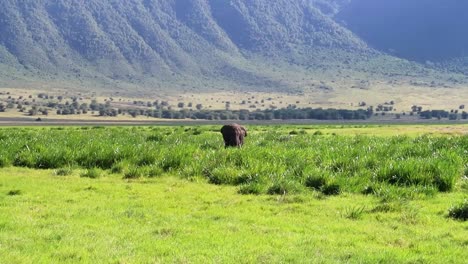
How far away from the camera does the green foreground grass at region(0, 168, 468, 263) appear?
35.5ft

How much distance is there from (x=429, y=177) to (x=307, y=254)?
9.28m

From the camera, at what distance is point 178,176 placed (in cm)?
2173

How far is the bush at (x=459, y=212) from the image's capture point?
47.2 feet

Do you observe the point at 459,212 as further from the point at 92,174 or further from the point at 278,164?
the point at 92,174

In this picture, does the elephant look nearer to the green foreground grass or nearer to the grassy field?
the grassy field

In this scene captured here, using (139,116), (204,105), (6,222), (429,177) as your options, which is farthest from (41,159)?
(204,105)

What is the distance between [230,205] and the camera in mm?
15914

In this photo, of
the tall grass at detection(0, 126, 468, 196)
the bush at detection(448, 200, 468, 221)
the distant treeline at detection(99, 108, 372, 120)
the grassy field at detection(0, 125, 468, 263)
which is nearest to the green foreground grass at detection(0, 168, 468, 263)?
the grassy field at detection(0, 125, 468, 263)

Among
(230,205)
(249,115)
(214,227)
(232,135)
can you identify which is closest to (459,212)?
(230,205)

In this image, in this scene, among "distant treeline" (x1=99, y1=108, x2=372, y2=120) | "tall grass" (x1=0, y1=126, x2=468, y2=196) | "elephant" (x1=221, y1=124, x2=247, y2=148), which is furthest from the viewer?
"distant treeline" (x1=99, y1=108, x2=372, y2=120)

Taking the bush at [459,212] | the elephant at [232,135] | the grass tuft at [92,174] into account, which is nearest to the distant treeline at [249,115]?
the elephant at [232,135]

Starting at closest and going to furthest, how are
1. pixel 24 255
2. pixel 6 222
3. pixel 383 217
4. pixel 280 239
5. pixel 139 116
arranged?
pixel 24 255 → pixel 280 239 → pixel 6 222 → pixel 383 217 → pixel 139 116

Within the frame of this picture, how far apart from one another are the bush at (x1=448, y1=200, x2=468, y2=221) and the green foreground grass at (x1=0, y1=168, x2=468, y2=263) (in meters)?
0.22

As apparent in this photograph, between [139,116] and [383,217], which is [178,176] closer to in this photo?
[383,217]
